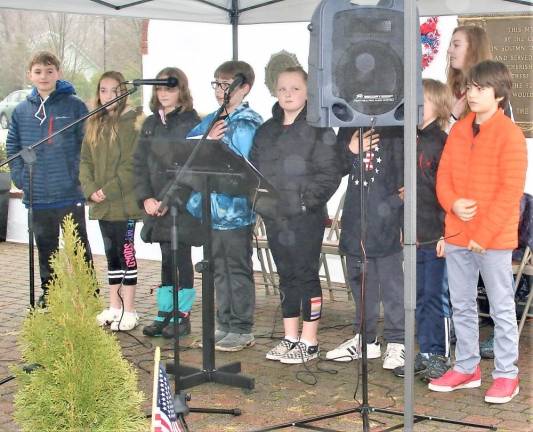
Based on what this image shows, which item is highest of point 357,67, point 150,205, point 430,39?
point 430,39

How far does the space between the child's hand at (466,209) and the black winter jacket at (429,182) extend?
0.52m

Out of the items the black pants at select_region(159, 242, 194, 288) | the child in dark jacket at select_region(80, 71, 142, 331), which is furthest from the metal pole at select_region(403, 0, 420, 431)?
the child in dark jacket at select_region(80, 71, 142, 331)

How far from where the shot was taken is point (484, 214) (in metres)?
5.29

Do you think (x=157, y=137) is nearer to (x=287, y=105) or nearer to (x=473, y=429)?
(x=287, y=105)

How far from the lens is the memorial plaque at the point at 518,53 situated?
8.49m

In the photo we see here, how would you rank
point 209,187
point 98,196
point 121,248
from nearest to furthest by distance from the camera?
1. point 209,187
2. point 98,196
3. point 121,248

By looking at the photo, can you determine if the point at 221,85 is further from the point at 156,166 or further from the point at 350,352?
the point at 350,352

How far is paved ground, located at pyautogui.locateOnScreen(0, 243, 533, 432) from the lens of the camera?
16.8 ft

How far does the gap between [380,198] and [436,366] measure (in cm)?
111

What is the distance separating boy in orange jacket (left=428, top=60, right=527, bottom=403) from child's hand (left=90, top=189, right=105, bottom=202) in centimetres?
276

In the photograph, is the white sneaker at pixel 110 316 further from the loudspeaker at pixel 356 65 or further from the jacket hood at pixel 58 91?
the loudspeaker at pixel 356 65

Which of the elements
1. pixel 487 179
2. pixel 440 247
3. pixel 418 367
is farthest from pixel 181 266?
pixel 487 179

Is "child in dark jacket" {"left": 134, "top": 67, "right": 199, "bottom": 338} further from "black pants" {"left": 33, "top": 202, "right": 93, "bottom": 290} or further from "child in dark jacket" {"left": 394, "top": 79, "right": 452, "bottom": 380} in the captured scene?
"child in dark jacket" {"left": 394, "top": 79, "right": 452, "bottom": 380}

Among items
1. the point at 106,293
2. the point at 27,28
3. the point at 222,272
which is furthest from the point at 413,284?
the point at 27,28
